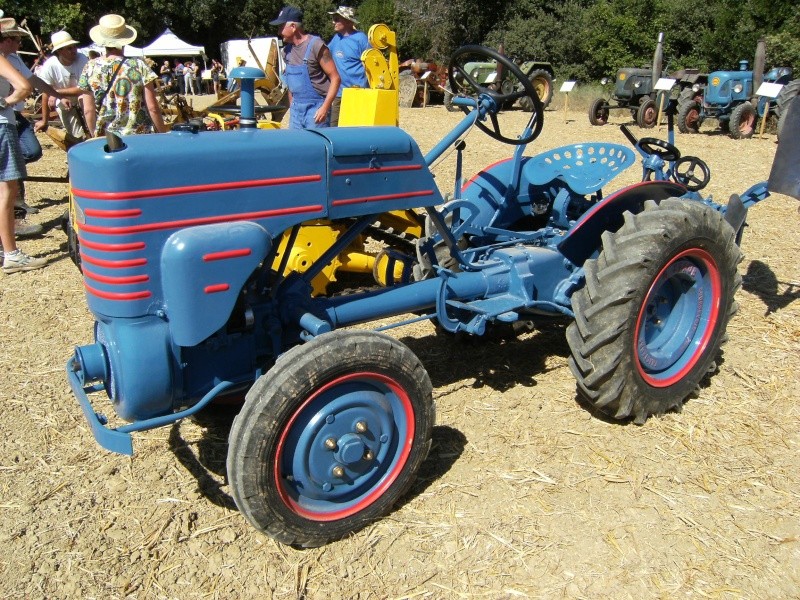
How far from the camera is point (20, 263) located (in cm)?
555

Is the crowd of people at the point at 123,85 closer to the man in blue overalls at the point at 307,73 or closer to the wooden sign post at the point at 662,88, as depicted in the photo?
the man in blue overalls at the point at 307,73

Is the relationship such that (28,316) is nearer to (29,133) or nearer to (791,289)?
(29,133)

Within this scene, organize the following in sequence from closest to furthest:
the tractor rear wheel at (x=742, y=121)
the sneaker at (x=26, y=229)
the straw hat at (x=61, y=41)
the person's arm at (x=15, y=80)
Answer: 1. the person's arm at (x=15, y=80)
2. the sneaker at (x=26, y=229)
3. the straw hat at (x=61, y=41)
4. the tractor rear wheel at (x=742, y=121)

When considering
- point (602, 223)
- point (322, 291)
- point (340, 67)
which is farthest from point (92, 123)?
point (602, 223)

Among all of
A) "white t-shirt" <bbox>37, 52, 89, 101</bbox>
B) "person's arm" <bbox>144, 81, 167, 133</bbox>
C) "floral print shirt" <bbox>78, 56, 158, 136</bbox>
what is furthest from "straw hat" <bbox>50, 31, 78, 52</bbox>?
"person's arm" <bbox>144, 81, 167, 133</bbox>

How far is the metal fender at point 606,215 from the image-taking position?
3.47 meters

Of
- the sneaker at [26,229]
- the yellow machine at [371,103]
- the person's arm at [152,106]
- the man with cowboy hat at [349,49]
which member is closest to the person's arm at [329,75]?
the yellow machine at [371,103]

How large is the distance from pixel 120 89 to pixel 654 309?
13.4ft

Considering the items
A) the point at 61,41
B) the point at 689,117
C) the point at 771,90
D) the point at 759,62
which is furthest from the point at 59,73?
the point at 759,62

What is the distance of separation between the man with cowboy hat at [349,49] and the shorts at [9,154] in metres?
2.55

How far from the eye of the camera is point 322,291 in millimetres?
4586

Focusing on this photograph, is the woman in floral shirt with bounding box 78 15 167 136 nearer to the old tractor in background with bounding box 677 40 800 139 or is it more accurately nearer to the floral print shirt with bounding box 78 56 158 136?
the floral print shirt with bounding box 78 56 158 136

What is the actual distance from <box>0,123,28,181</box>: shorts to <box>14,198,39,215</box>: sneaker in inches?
69.1

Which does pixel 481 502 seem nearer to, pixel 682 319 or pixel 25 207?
pixel 682 319
